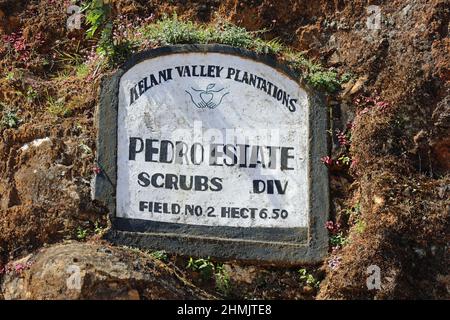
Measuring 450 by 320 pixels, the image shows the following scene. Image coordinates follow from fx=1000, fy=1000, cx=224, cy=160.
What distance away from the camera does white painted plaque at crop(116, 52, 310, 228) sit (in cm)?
917

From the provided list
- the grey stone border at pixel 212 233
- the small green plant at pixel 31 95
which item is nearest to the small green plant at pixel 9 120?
the small green plant at pixel 31 95

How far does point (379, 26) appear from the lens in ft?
33.3

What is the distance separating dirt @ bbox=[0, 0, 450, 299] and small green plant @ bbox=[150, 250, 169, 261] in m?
0.17

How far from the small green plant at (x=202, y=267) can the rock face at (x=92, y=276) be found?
197 millimetres

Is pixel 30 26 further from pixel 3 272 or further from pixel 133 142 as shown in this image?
pixel 3 272

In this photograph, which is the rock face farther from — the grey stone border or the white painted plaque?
the white painted plaque

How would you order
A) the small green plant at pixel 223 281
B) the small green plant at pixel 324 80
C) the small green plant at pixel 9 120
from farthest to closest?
the small green plant at pixel 324 80 < the small green plant at pixel 9 120 < the small green plant at pixel 223 281

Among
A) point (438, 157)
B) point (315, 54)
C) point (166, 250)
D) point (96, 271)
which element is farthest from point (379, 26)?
point (96, 271)

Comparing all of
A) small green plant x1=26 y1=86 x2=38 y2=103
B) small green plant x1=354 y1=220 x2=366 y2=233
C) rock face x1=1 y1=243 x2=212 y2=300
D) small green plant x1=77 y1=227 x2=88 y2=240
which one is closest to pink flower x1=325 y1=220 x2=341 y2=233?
small green plant x1=354 y1=220 x2=366 y2=233

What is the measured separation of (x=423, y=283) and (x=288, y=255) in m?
1.23

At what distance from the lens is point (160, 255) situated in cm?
891

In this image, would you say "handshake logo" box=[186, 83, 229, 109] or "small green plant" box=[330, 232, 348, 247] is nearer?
"small green plant" box=[330, 232, 348, 247]

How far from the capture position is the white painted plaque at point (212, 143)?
9.17m

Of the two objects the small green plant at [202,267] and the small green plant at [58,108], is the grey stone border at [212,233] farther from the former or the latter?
the small green plant at [58,108]
